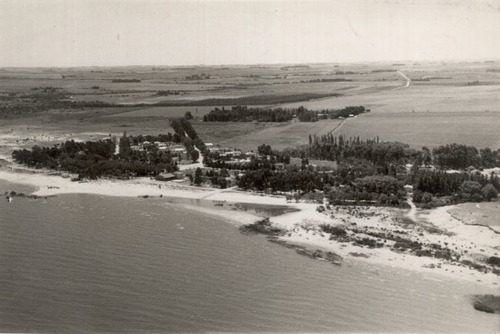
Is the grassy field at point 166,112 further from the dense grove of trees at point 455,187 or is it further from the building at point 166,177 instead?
the dense grove of trees at point 455,187

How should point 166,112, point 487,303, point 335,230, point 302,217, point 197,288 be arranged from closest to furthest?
point 487,303 → point 197,288 → point 335,230 → point 302,217 → point 166,112

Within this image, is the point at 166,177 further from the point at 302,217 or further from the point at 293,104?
the point at 293,104

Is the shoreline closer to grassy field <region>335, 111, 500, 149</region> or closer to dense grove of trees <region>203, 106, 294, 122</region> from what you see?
grassy field <region>335, 111, 500, 149</region>

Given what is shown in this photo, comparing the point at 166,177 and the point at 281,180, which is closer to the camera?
Answer: the point at 281,180

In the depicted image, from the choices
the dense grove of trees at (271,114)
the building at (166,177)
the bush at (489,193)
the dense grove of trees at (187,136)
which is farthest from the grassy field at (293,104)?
the bush at (489,193)

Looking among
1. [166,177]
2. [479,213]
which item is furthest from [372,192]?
[166,177]

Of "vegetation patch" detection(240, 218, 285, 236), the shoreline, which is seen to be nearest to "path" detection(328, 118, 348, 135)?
the shoreline
